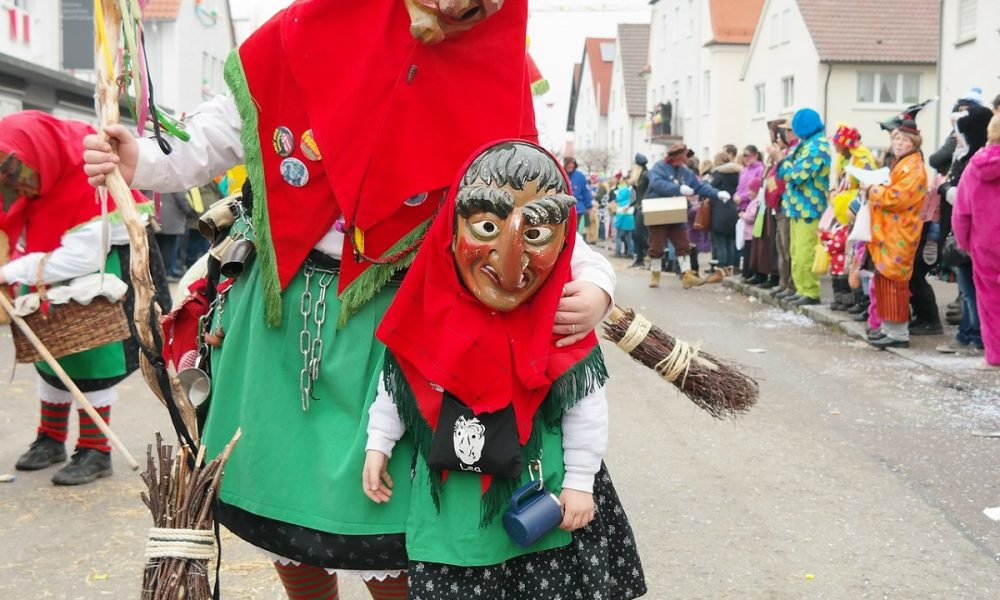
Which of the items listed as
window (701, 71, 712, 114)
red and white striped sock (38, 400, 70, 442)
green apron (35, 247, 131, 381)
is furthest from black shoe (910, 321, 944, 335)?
window (701, 71, 712, 114)

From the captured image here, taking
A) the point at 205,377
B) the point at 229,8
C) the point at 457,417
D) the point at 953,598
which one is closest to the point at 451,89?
the point at 457,417

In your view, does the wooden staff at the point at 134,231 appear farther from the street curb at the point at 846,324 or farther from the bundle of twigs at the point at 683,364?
the street curb at the point at 846,324

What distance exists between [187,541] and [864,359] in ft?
23.7

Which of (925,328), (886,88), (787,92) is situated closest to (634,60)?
(787,92)

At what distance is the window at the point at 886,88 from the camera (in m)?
30.2

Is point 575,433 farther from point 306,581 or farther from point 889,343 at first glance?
point 889,343

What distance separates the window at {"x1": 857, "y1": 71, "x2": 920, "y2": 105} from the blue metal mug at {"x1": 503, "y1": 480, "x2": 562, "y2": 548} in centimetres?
3050

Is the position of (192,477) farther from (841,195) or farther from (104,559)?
(841,195)

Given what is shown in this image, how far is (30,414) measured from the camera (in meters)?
6.55

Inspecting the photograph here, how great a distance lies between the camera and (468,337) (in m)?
2.04

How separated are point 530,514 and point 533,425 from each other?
18cm

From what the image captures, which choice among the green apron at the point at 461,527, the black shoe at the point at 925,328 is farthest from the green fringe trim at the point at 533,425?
the black shoe at the point at 925,328

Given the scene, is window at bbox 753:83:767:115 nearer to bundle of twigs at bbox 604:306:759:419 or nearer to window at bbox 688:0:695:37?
window at bbox 688:0:695:37

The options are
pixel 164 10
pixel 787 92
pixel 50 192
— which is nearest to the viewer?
pixel 50 192
